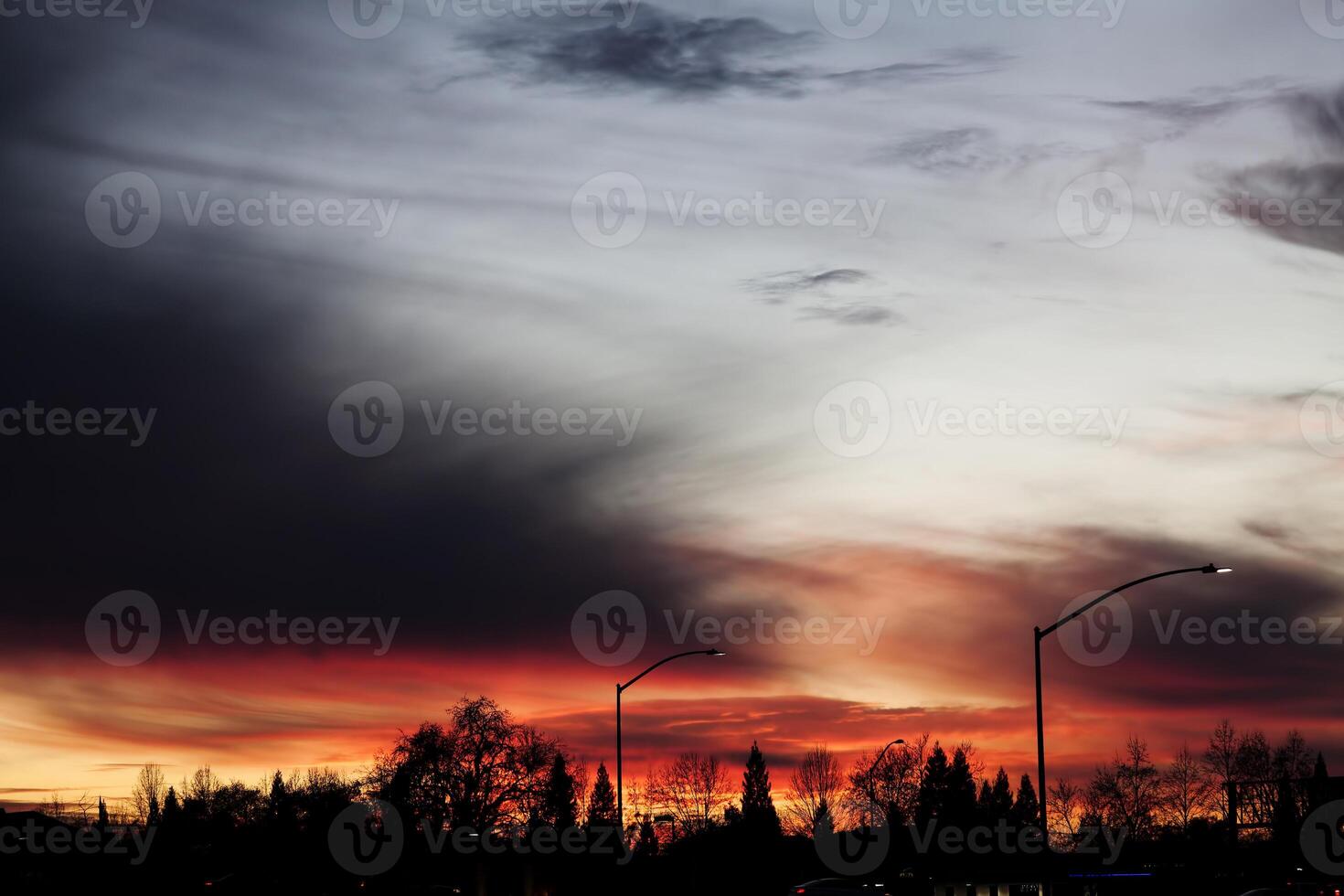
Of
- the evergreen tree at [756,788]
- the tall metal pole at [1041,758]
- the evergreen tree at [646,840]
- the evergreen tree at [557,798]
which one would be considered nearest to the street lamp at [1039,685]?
the tall metal pole at [1041,758]

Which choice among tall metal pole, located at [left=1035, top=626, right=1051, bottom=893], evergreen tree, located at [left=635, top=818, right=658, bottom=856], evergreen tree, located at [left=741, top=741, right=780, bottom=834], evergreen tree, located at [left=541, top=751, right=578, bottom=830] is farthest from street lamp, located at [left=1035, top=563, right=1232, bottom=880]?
evergreen tree, located at [left=741, top=741, right=780, bottom=834]

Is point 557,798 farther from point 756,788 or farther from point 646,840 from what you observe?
point 756,788

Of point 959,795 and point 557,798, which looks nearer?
point 557,798

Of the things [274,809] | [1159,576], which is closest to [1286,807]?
[1159,576]

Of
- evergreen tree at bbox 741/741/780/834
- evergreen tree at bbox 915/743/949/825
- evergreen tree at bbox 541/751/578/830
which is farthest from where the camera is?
evergreen tree at bbox 741/741/780/834

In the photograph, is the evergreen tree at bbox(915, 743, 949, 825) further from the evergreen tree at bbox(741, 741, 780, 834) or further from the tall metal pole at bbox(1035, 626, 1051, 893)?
the tall metal pole at bbox(1035, 626, 1051, 893)

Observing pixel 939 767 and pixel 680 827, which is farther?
pixel 939 767

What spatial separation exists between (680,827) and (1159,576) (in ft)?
433

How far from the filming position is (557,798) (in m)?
122

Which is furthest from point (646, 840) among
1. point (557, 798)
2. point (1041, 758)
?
point (1041, 758)

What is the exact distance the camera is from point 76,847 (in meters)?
93.1

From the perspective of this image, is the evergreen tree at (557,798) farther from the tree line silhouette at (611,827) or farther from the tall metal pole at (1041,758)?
the tall metal pole at (1041,758)

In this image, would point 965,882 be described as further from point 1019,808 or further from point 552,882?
point 1019,808

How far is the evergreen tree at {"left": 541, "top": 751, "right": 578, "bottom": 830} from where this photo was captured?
4564 inches
